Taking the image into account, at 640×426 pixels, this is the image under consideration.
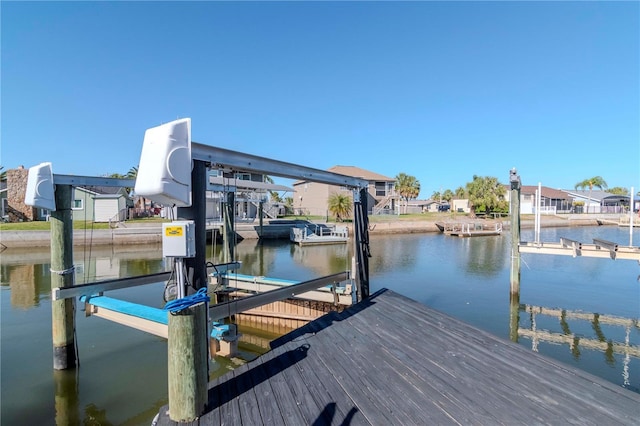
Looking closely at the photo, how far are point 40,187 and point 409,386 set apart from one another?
5724 millimetres

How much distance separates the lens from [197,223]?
9.65ft

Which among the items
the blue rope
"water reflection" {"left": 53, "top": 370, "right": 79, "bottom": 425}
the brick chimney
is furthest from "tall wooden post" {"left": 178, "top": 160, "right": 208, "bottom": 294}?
the brick chimney

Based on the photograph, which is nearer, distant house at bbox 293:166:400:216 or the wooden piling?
the wooden piling

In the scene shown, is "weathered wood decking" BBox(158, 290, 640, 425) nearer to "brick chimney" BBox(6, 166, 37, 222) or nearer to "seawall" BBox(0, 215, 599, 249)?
"seawall" BBox(0, 215, 599, 249)

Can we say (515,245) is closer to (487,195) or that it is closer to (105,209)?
A: (105,209)

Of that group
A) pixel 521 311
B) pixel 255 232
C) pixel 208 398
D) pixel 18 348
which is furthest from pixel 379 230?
pixel 208 398

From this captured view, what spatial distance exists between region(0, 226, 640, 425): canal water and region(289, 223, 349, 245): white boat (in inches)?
195

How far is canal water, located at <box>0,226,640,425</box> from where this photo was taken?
17.6ft

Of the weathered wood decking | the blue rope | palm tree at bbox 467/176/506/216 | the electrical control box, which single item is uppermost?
palm tree at bbox 467/176/506/216

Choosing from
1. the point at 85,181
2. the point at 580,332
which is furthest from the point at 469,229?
the point at 85,181

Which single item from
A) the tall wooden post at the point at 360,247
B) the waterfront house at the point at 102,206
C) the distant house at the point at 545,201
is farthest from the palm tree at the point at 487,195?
the tall wooden post at the point at 360,247

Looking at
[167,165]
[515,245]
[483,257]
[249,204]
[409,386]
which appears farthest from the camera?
[249,204]

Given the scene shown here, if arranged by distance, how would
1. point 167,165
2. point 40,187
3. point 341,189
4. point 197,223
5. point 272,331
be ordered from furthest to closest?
point 341,189 → point 272,331 → point 40,187 → point 197,223 → point 167,165

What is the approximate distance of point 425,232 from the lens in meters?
37.1
